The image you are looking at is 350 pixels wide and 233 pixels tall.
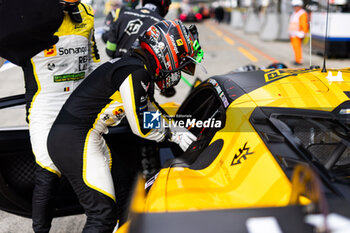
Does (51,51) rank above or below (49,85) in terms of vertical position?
above

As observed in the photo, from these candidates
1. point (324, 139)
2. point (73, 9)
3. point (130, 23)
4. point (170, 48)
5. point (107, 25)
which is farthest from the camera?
point (107, 25)

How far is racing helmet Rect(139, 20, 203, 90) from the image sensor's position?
7.58ft

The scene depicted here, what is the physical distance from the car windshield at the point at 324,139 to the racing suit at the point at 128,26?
283 cm

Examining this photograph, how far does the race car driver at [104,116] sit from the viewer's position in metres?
2.22

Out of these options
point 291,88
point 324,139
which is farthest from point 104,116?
point 324,139

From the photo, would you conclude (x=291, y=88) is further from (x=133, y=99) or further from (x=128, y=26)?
(x=128, y=26)

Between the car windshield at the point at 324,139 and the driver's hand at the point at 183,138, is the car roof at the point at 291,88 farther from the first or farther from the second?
the driver's hand at the point at 183,138

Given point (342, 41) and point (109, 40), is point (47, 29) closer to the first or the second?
point (109, 40)

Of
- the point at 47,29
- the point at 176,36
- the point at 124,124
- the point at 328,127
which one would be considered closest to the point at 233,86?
the point at 176,36

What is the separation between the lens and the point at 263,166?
1.60 metres

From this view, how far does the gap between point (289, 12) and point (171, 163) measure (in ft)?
60.8

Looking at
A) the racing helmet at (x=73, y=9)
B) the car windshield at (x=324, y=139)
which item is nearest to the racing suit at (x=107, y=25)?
the racing helmet at (x=73, y=9)

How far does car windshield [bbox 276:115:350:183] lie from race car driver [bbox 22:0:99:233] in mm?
1485

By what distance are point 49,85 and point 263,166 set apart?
161 cm
